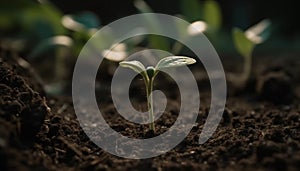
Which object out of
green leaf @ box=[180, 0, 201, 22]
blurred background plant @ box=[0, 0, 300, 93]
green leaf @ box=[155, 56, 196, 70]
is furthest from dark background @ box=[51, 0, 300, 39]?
green leaf @ box=[155, 56, 196, 70]

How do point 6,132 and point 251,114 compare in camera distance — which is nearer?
point 6,132

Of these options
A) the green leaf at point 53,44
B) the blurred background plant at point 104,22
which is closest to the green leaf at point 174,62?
the blurred background plant at point 104,22

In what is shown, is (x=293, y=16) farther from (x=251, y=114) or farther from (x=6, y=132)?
(x=6, y=132)

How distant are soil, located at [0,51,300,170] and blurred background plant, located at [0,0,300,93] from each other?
566 mm

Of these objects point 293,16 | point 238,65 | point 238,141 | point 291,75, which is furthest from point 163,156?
point 293,16

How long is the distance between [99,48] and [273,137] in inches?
46.7

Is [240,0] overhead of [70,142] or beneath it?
overhead

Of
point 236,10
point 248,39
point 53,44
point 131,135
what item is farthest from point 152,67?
point 236,10

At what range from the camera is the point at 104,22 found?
4039mm

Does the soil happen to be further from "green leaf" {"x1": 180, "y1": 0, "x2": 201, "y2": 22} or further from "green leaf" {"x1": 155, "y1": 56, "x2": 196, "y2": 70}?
"green leaf" {"x1": 180, "y1": 0, "x2": 201, "y2": 22}

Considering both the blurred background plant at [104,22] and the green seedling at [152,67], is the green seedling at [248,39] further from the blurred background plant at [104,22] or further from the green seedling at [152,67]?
the green seedling at [152,67]

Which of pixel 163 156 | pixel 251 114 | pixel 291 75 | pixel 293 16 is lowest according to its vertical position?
pixel 163 156

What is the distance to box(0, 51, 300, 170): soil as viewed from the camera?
122 cm

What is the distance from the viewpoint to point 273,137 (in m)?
1.39
